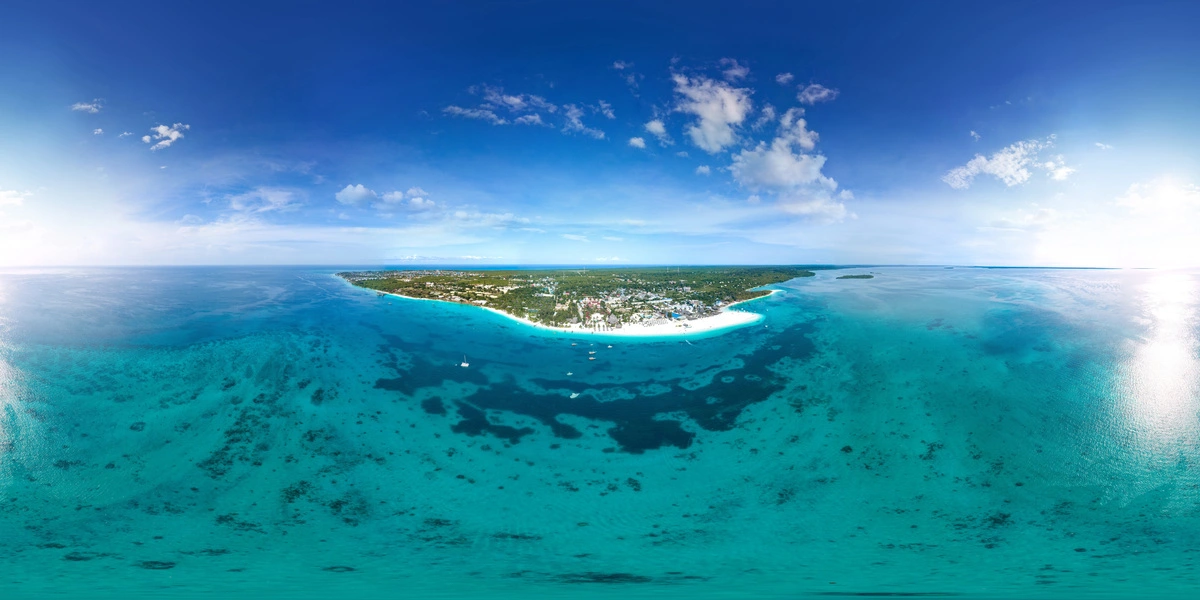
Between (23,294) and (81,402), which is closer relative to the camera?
(81,402)

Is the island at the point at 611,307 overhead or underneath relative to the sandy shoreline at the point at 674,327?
overhead

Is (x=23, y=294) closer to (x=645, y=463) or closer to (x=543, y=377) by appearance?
(x=543, y=377)

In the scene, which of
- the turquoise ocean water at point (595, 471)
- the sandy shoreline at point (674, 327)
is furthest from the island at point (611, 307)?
the turquoise ocean water at point (595, 471)

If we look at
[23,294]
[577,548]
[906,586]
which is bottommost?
[577,548]

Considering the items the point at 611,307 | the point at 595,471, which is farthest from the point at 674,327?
the point at 595,471

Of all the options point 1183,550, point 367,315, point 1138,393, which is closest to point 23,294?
point 367,315

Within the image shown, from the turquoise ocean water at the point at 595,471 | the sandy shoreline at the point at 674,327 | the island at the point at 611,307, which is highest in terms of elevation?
the island at the point at 611,307

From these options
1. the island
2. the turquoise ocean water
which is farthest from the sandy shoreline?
the turquoise ocean water

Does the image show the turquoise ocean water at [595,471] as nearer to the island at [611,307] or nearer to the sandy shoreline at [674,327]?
the sandy shoreline at [674,327]
